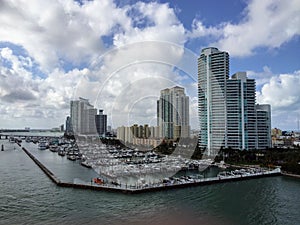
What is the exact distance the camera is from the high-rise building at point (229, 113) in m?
14.6

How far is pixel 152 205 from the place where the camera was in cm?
544

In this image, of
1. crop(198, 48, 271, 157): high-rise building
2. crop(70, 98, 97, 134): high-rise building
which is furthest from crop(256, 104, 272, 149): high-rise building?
crop(70, 98, 97, 134): high-rise building

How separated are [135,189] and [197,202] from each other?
57.2 inches

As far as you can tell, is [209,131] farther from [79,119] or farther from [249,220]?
[249,220]

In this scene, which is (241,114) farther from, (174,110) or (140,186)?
(140,186)

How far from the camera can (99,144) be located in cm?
1636

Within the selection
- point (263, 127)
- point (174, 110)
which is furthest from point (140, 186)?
point (263, 127)

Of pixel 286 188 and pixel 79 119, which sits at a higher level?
pixel 79 119

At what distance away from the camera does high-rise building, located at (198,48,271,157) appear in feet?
48.1

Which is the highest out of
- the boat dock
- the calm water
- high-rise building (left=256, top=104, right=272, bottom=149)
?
high-rise building (left=256, top=104, right=272, bottom=149)

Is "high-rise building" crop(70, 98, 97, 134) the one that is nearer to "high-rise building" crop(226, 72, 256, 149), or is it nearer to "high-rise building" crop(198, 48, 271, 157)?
"high-rise building" crop(198, 48, 271, 157)

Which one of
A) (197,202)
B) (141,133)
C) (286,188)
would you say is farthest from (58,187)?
(141,133)

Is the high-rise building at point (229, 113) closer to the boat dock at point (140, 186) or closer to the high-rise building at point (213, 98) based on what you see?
the high-rise building at point (213, 98)

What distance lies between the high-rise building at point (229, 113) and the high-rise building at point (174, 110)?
2453 millimetres
